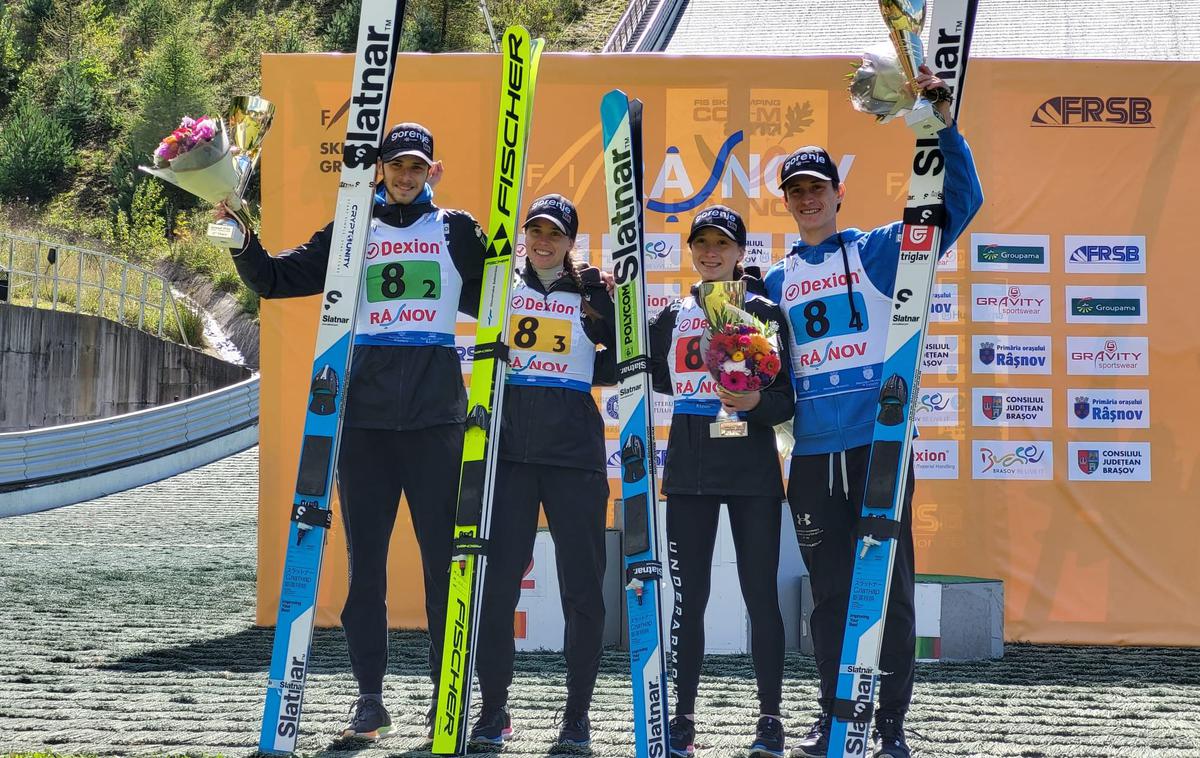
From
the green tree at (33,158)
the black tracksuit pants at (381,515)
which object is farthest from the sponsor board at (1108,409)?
the green tree at (33,158)

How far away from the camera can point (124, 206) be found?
3044cm

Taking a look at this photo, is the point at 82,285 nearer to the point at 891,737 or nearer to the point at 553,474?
the point at 553,474

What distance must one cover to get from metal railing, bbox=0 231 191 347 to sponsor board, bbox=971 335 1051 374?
13.6 meters

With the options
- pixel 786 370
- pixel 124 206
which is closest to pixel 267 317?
pixel 786 370

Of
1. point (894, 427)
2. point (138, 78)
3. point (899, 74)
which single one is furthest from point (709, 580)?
point (138, 78)

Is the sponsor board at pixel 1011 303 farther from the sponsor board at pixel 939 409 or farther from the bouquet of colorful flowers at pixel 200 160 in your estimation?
the bouquet of colorful flowers at pixel 200 160

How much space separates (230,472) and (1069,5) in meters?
12.7

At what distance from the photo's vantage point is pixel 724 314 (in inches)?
144

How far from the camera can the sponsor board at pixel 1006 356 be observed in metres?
6.52

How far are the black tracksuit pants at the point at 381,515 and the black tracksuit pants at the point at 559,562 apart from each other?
0.53ft

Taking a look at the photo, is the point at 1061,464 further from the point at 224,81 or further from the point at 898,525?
the point at 224,81

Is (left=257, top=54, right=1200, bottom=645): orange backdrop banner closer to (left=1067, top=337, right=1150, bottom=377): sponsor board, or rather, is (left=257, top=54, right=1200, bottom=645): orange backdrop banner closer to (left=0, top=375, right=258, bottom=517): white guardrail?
(left=1067, top=337, right=1150, bottom=377): sponsor board

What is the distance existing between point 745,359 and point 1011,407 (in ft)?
11.2

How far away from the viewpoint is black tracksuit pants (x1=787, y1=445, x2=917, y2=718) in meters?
3.59
